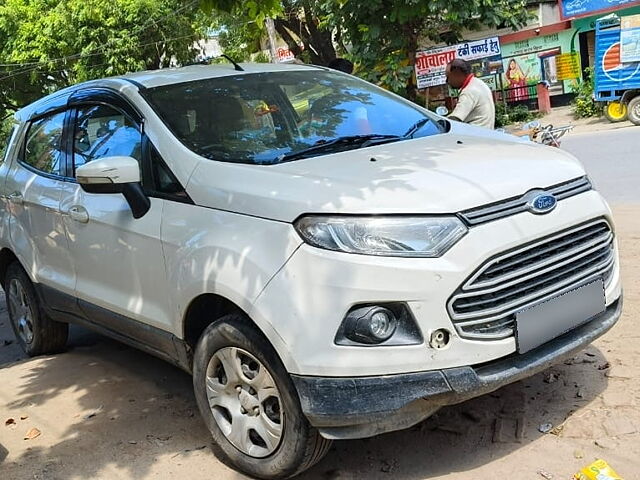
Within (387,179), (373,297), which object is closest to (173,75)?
(387,179)

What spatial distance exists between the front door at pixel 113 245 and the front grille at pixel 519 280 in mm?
1488

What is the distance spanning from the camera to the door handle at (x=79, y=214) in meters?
4.08

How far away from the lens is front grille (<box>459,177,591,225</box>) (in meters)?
2.81

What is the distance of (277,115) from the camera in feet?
13.2

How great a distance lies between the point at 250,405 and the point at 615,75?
52.3 feet

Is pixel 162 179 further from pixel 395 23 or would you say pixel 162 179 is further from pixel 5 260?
pixel 395 23

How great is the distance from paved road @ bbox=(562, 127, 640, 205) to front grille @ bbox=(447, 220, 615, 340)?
5292 mm

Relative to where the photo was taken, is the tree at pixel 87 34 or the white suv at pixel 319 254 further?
the tree at pixel 87 34

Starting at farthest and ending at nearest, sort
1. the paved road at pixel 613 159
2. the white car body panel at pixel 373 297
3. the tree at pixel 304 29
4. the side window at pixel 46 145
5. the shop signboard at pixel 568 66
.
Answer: the shop signboard at pixel 568 66, the tree at pixel 304 29, the paved road at pixel 613 159, the side window at pixel 46 145, the white car body panel at pixel 373 297

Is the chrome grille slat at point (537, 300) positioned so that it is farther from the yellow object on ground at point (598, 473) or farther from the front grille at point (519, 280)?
the yellow object on ground at point (598, 473)

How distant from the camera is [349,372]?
2.77 meters

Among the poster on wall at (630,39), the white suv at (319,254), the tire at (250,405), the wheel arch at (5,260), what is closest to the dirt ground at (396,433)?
the tire at (250,405)

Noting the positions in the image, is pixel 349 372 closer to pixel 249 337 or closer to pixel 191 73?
pixel 249 337

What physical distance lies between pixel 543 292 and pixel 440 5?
12454 millimetres
